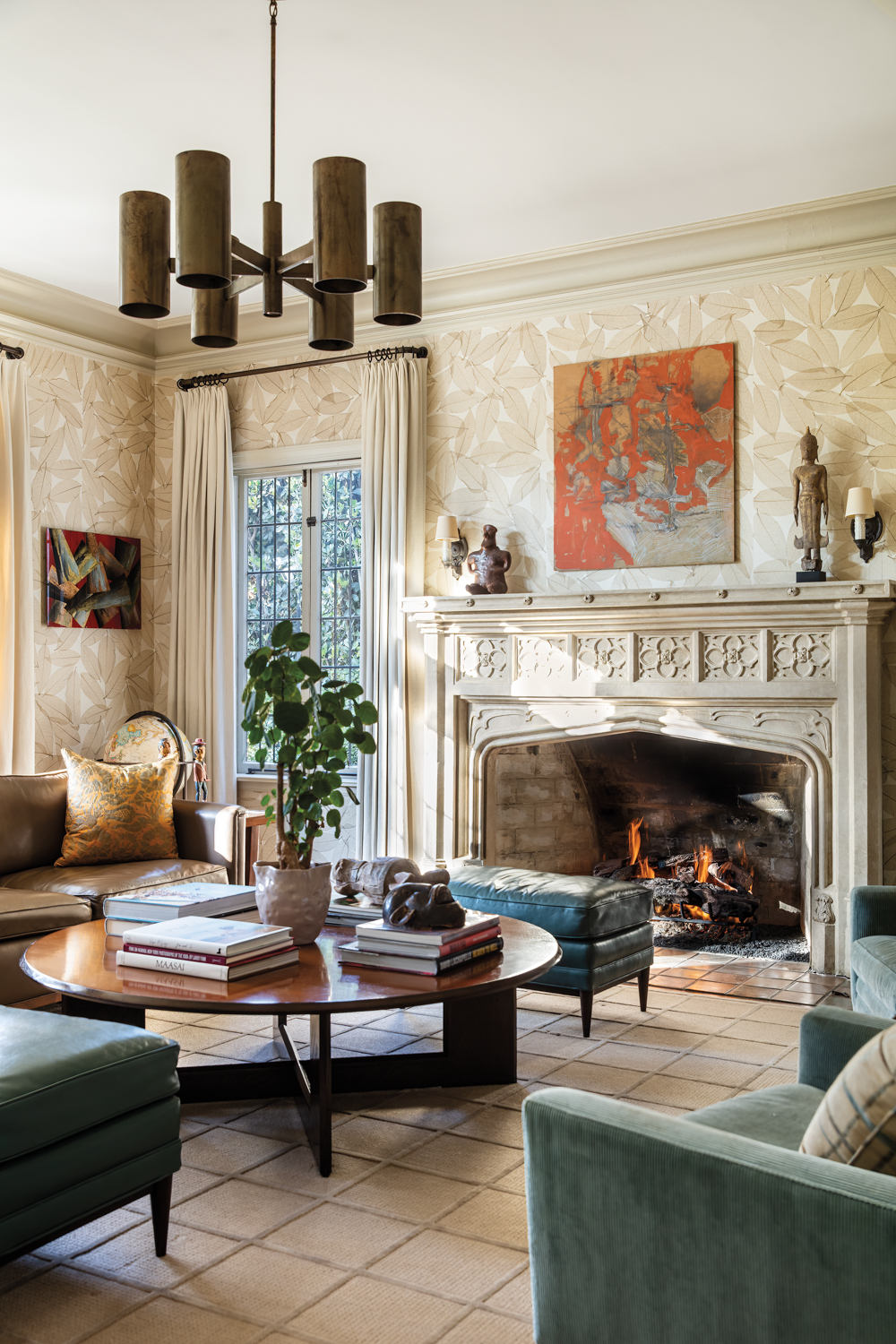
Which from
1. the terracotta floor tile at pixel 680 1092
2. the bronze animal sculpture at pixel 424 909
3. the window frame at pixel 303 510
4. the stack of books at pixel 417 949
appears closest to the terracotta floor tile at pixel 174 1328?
the stack of books at pixel 417 949

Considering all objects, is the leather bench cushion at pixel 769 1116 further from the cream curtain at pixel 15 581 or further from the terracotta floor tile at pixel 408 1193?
→ the cream curtain at pixel 15 581

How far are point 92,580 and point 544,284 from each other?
8.93 ft

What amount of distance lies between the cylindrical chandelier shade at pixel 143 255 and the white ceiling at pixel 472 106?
683 millimetres

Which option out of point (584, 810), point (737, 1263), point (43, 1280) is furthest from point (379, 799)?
point (737, 1263)

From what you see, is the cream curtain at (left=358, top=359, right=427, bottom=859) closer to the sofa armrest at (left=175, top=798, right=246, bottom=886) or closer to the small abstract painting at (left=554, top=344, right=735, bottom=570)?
the small abstract painting at (left=554, top=344, right=735, bottom=570)

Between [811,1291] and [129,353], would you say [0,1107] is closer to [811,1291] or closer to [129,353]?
[811,1291]

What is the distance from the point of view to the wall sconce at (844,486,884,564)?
4.22 metres

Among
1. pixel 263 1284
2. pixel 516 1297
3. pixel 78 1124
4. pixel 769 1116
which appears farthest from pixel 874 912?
pixel 78 1124

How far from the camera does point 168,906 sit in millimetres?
2863

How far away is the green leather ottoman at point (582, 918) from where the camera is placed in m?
3.46

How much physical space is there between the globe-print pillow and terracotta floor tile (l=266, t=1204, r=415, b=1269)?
1.08 metres

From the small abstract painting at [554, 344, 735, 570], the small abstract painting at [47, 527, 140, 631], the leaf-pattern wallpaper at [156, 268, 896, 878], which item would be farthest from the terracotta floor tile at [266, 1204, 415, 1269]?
the small abstract painting at [47, 527, 140, 631]

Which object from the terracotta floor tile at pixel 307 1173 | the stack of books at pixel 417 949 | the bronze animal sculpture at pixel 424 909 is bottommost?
the terracotta floor tile at pixel 307 1173

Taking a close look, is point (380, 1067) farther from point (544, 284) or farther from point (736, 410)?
point (544, 284)
